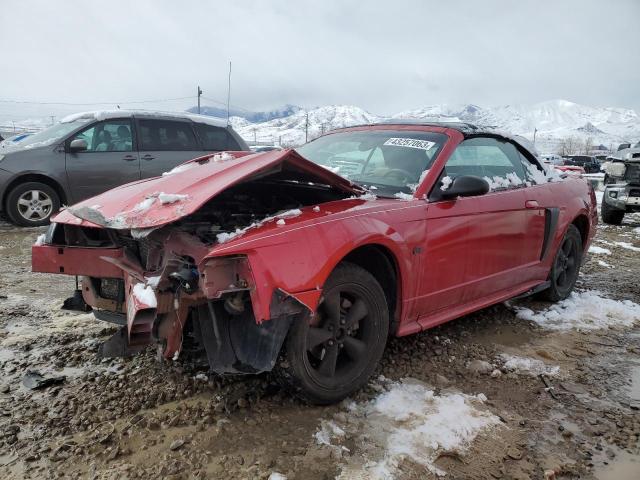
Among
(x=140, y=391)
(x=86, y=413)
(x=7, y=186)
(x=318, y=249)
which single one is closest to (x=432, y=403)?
(x=318, y=249)

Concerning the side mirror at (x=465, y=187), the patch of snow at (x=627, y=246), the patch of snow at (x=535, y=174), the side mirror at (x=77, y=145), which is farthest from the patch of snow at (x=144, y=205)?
the patch of snow at (x=627, y=246)

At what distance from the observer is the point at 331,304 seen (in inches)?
99.7

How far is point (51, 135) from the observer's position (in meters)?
7.47

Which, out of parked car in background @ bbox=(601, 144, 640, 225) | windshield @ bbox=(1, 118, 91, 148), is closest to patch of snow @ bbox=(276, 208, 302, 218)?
windshield @ bbox=(1, 118, 91, 148)

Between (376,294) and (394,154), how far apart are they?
117 cm

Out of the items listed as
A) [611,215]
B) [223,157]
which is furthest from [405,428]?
[611,215]

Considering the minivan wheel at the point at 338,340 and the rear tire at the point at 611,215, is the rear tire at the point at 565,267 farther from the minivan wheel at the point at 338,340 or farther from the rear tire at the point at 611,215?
the rear tire at the point at 611,215

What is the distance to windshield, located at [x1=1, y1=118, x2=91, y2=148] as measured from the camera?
23.9ft

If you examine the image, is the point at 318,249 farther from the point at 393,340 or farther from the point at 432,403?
the point at 393,340

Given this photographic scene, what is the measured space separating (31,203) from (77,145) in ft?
3.50

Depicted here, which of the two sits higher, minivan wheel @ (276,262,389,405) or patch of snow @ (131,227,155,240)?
patch of snow @ (131,227,155,240)

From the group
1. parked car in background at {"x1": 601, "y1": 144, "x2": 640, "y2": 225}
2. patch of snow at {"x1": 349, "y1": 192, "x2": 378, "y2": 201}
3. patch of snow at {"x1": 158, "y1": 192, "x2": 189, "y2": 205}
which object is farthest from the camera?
parked car in background at {"x1": 601, "y1": 144, "x2": 640, "y2": 225}

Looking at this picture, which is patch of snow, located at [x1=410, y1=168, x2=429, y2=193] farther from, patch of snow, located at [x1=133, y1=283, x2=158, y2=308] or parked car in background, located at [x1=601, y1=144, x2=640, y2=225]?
parked car in background, located at [x1=601, y1=144, x2=640, y2=225]

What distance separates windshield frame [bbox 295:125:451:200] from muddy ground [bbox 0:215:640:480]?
109cm
